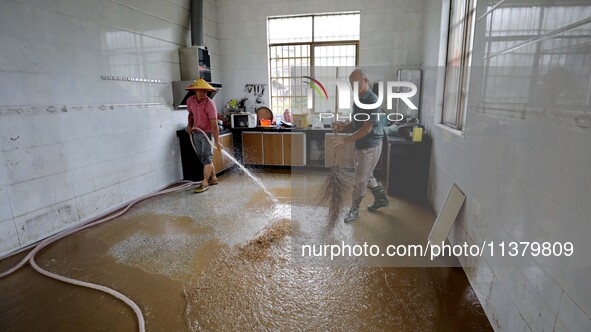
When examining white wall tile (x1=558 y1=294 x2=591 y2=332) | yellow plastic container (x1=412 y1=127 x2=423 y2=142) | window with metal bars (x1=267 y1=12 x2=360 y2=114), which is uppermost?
window with metal bars (x1=267 y1=12 x2=360 y2=114)

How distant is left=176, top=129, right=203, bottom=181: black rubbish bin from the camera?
16.4 feet

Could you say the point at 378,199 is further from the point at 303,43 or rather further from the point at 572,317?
the point at 303,43

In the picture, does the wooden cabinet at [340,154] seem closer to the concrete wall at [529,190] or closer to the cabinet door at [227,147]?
the concrete wall at [529,190]

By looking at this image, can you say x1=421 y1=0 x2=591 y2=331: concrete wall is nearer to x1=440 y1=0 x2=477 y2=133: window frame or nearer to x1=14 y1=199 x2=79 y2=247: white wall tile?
x1=440 y1=0 x2=477 y2=133: window frame

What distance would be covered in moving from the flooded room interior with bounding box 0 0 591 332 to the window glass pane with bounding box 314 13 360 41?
4.08ft

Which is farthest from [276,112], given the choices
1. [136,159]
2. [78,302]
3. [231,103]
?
[78,302]

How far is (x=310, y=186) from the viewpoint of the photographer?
2695 millimetres

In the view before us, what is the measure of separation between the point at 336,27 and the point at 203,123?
3202mm

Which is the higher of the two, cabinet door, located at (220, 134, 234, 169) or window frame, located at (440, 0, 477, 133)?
window frame, located at (440, 0, 477, 133)

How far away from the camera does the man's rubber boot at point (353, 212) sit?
7.64 ft

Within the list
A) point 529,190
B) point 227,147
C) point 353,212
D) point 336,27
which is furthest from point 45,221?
point 336,27

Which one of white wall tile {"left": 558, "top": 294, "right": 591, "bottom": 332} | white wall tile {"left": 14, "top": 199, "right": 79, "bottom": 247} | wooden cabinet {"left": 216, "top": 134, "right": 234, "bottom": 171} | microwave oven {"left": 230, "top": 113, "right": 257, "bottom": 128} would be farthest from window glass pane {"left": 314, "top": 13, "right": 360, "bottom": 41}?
white wall tile {"left": 558, "top": 294, "right": 591, "bottom": 332}

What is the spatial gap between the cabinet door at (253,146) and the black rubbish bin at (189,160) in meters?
1.05

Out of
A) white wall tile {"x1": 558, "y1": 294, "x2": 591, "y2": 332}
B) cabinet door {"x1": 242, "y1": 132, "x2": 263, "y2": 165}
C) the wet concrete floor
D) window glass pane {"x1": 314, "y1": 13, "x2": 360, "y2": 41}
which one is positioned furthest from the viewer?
window glass pane {"x1": 314, "y1": 13, "x2": 360, "y2": 41}
